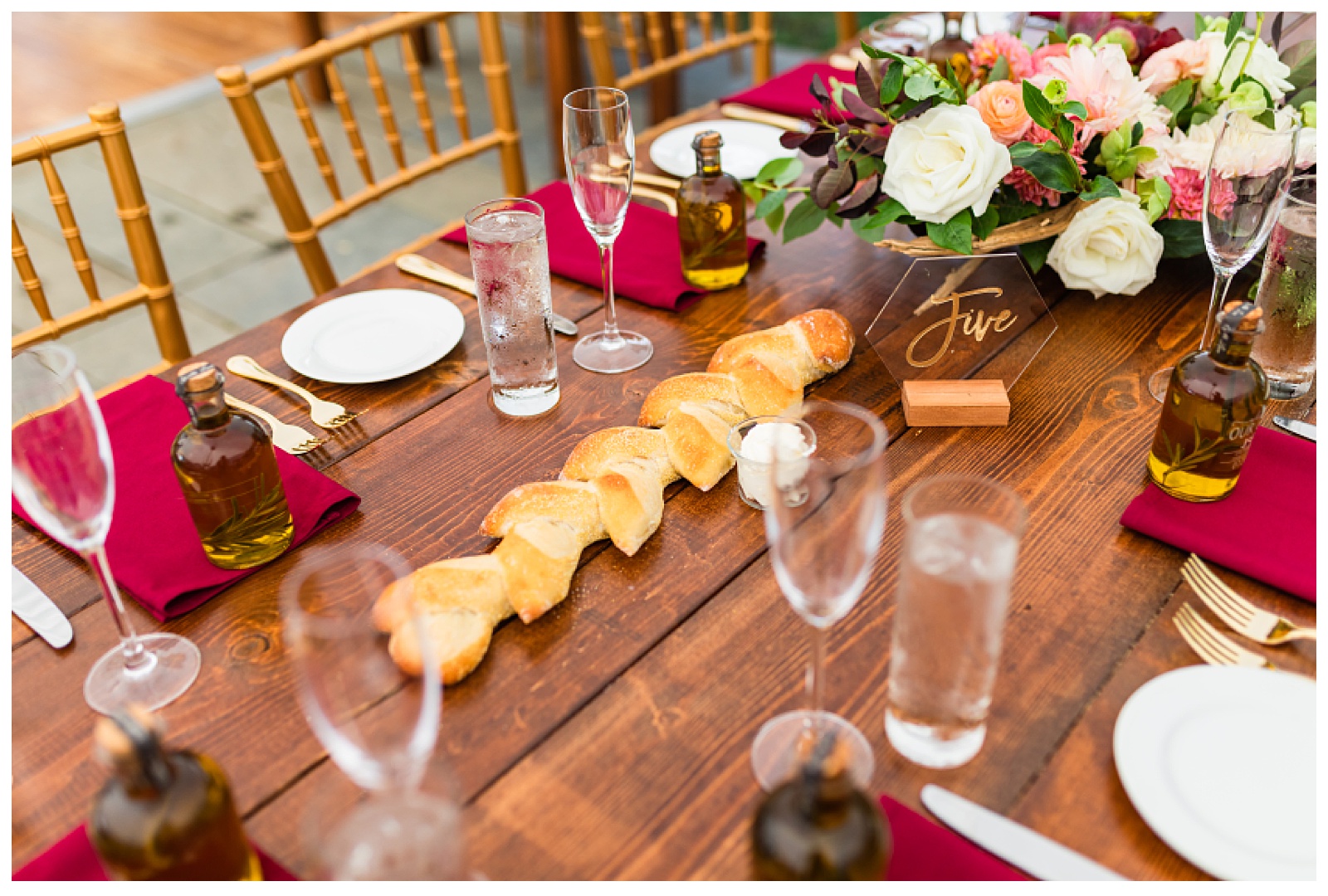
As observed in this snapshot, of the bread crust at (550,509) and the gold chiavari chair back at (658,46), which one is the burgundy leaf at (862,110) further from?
the gold chiavari chair back at (658,46)

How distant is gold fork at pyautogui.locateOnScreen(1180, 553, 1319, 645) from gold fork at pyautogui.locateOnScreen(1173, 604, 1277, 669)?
0.02m

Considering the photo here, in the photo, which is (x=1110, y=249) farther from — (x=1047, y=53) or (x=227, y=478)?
(x=227, y=478)

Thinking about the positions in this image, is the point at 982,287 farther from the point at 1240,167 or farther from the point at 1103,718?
the point at 1103,718

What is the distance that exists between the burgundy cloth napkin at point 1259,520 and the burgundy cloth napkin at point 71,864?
2.58 feet

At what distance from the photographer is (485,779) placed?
0.77 metres

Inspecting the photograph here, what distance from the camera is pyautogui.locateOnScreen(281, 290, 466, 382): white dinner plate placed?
1.26 meters

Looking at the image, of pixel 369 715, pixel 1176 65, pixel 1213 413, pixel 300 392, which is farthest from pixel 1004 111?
pixel 369 715

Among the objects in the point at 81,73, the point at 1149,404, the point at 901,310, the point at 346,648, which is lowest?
the point at 81,73

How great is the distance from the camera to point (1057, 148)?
124cm

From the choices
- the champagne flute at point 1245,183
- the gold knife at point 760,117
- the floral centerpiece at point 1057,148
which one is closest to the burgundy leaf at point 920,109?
the floral centerpiece at point 1057,148

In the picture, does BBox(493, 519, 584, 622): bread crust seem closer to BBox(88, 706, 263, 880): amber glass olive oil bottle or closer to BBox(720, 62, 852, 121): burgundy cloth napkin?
BBox(88, 706, 263, 880): amber glass olive oil bottle

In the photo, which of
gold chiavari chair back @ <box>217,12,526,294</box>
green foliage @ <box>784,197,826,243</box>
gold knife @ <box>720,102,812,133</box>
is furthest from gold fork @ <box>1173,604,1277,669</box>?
gold chiavari chair back @ <box>217,12,526,294</box>
